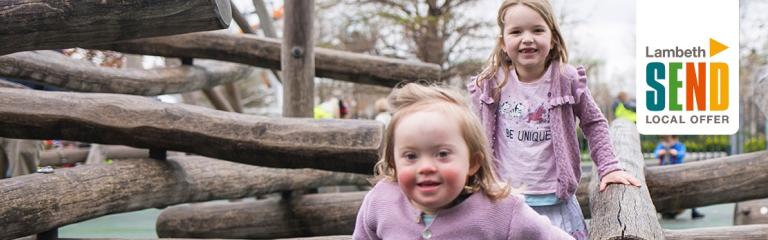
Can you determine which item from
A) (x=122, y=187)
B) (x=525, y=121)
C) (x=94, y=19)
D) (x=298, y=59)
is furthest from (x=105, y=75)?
(x=525, y=121)

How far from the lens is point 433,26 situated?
68.8 ft

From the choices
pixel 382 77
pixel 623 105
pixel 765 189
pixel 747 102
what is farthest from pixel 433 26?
pixel 765 189

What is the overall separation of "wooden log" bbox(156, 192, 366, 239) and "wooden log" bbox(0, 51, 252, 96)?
3.29 feet

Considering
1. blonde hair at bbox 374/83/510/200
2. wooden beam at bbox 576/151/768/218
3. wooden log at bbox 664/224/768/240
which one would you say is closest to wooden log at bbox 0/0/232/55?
blonde hair at bbox 374/83/510/200

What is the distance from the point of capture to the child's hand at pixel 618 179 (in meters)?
3.05

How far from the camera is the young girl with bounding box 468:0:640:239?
2980 millimetres

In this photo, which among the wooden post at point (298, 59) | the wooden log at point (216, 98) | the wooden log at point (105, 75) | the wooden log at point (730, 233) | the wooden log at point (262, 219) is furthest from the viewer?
the wooden log at point (216, 98)

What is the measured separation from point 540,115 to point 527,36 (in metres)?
0.29

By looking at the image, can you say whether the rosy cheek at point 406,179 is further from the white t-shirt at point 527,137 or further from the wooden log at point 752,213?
the wooden log at point 752,213

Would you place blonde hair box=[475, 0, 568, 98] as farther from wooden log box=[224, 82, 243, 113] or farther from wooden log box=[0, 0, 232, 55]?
wooden log box=[224, 82, 243, 113]

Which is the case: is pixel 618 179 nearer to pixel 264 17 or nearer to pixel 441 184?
pixel 441 184

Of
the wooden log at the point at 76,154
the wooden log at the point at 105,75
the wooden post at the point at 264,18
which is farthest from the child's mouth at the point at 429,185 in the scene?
the wooden log at the point at 76,154

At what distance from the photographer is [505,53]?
316cm

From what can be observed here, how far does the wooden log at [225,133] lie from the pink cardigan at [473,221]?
6.76 feet
